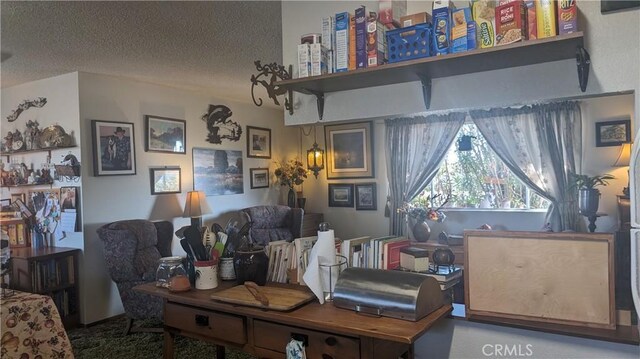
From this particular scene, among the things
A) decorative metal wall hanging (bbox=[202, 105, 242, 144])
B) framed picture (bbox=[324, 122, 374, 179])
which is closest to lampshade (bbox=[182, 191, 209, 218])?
decorative metal wall hanging (bbox=[202, 105, 242, 144])

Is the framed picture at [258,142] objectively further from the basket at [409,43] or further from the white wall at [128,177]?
the basket at [409,43]

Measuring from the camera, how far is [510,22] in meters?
1.47

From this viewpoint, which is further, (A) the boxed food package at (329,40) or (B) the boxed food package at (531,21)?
(A) the boxed food package at (329,40)

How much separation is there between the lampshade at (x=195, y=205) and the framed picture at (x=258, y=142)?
4.03 ft

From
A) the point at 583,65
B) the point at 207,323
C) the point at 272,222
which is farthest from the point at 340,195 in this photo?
the point at 583,65

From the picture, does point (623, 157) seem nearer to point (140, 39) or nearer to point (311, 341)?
point (311, 341)

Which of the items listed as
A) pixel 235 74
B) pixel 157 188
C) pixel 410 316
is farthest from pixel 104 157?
pixel 410 316

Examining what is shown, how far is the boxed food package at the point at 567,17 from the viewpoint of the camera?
139cm

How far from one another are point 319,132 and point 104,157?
125 inches

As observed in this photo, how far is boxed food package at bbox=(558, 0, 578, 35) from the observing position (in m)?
1.39

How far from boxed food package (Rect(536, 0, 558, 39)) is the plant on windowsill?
4.99 meters

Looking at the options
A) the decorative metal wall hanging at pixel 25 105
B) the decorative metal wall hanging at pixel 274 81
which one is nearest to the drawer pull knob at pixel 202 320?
the decorative metal wall hanging at pixel 274 81

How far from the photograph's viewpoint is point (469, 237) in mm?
1677

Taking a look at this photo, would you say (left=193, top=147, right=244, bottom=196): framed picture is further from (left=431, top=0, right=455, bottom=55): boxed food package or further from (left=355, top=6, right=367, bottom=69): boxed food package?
(left=431, top=0, right=455, bottom=55): boxed food package
